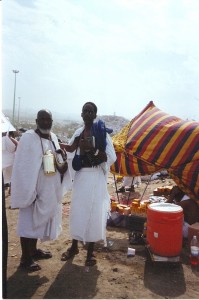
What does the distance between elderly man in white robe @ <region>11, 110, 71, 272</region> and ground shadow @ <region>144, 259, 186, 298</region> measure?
1548 mm

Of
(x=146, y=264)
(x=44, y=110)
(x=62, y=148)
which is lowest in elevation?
(x=146, y=264)

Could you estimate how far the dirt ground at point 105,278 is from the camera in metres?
4.32

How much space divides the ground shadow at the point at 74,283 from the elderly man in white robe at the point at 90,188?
9.5 inches

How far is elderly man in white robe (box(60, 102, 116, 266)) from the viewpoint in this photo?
5.01 m

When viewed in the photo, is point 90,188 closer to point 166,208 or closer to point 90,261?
point 90,261

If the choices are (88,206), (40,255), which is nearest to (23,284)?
(40,255)

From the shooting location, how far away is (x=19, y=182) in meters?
4.75

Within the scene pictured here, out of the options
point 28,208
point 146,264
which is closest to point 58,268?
point 28,208

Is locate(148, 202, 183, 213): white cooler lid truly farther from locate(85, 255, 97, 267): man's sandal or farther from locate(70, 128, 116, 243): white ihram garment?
locate(85, 255, 97, 267): man's sandal

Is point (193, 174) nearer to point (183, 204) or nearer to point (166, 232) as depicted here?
point (183, 204)

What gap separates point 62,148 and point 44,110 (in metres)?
0.84

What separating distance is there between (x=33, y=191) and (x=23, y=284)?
125 cm

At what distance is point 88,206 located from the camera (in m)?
5.01

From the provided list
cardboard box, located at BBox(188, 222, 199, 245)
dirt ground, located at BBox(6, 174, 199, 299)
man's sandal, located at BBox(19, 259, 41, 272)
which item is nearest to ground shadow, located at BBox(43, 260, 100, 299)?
dirt ground, located at BBox(6, 174, 199, 299)
